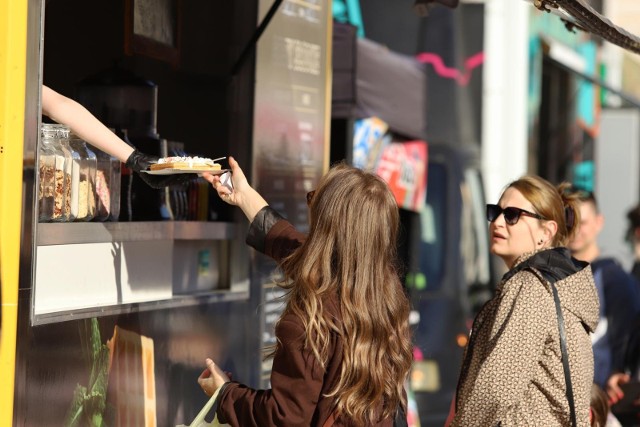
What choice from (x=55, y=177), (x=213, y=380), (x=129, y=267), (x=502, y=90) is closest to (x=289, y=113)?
(x=129, y=267)

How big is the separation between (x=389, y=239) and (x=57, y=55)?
1.95 metres

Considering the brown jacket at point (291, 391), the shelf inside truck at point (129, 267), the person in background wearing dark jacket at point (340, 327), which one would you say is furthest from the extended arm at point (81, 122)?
the brown jacket at point (291, 391)

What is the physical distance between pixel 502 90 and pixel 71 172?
22.1ft

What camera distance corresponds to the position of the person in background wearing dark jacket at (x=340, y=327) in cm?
334

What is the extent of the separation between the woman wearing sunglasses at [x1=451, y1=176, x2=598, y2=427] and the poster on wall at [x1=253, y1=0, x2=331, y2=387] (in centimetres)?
142

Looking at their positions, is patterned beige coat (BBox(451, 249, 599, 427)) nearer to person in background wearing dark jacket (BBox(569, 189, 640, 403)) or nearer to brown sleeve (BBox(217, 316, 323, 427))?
brown sleeve (BBox(217, 316, 323, 427))

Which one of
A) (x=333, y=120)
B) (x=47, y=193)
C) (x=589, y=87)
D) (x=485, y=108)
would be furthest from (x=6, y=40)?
(x=589, y=87)

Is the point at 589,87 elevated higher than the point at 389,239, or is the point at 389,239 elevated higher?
the point at 589,87

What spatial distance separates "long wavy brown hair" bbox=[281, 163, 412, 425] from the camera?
3.37 metres

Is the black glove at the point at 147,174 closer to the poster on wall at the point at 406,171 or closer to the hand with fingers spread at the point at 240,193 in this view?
the hand with fingers spread at the point at 240,193

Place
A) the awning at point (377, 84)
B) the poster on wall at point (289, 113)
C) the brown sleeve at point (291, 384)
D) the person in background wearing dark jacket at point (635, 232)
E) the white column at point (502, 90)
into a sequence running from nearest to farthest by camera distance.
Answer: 1. the brown sleeve at point (291, 384)
2. the poster on wall at point (289, 113)
3. the awning at point (377, 84)
4. the person in background wearing dark jacket at point (635, 232)
5. the white column at point (502, 90)

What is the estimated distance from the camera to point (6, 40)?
3492mm

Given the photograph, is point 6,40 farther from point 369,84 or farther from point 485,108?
point 485,108

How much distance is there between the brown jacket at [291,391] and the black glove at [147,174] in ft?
3.13
